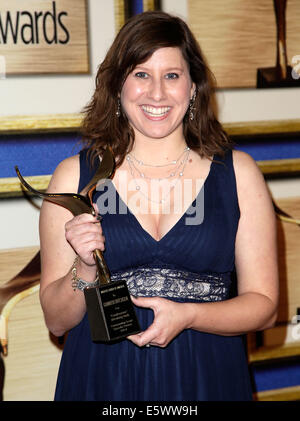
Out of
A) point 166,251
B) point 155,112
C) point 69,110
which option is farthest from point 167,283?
point 69,110

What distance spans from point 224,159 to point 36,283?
0.84 metres

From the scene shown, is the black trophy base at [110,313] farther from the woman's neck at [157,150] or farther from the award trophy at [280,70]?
the award trophy at [280,70]

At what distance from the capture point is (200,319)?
1401 mm

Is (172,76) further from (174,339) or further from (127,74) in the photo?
(174,339)

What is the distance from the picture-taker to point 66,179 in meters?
1.59

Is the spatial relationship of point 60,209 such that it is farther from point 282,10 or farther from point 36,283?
point 282,10

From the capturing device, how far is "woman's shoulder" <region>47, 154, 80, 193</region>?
1.58 metres

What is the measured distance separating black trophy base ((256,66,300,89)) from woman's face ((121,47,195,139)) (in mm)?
724

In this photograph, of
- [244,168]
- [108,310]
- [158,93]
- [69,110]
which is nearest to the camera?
[108,310]

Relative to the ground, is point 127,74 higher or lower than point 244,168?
higher

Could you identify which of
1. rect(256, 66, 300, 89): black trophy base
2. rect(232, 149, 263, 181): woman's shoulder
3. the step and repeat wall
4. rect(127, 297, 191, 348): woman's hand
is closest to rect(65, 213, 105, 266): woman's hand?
rect(127, 297, 191, 348): woman's hand

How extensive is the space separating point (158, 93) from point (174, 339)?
66cm

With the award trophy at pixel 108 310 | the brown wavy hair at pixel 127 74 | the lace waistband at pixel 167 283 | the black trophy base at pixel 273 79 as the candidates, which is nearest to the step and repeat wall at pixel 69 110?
the black trophy base at pixel 273 79

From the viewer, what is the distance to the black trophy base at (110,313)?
119 centimetres
